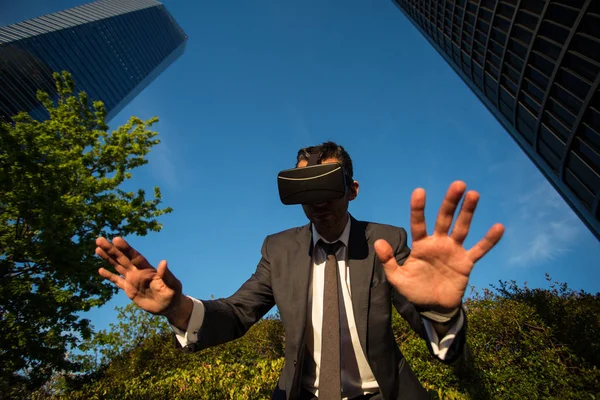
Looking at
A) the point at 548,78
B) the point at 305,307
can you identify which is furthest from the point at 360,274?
the point at 548,78

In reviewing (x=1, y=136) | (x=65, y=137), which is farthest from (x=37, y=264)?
(x=65, y=137)

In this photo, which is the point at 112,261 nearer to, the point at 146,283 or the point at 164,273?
the point at 146,283

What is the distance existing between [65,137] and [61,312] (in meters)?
6.49

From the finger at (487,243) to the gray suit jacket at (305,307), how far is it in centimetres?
50

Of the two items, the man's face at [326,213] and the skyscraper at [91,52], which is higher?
the skyscraper at [91,52]

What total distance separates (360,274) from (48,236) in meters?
9.21

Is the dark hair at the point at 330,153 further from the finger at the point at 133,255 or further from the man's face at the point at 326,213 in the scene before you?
the finger at the point at 133,255

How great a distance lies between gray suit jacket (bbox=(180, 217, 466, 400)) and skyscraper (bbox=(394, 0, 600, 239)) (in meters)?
15.2

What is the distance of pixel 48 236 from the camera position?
7.96m

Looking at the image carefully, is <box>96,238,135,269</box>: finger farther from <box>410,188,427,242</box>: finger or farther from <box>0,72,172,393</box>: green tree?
<box>0,72,172,393</box>: green tree

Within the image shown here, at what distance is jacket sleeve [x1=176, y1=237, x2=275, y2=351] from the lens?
1.94 meters

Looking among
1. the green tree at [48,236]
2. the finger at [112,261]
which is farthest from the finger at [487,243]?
the green tree at [48,236]

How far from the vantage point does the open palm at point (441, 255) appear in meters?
1.42

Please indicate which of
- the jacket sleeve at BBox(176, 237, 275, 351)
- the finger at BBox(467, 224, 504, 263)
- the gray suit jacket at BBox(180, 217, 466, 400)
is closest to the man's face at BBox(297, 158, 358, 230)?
the gray suit jacket at BBox(180, 217, 466, 400)
